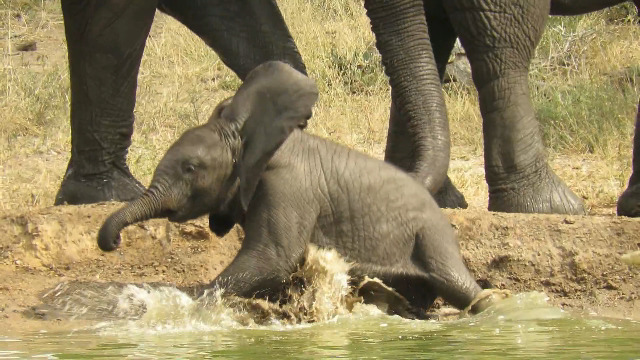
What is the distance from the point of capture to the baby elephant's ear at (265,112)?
5.62 meters

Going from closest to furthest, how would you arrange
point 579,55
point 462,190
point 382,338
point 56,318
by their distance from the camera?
point 382,338, point 56,318, point 462,190, point 579,55

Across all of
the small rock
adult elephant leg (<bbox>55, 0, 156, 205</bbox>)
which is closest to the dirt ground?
adult elephant leg (<bbox>55, 0, 156, 205</bbox>)

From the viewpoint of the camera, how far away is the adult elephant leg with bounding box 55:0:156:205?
7.18m

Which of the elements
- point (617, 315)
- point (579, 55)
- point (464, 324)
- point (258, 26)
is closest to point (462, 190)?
point (258, 26)

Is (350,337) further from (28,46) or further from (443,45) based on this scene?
(28,46)

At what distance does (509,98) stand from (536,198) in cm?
51

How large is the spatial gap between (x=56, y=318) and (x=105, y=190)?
5.48 ft

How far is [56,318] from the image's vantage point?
584 centimetres

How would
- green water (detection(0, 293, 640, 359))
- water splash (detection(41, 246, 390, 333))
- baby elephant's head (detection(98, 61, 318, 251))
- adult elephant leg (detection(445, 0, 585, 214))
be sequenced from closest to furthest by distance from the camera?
green water (detection(0, 293, 640, 359))
water splash (detection(41, 246, 390, 333))
baby elephant's head (detection(98, 61, 318, 251))
adult elephant leg (detection(445, 0, 585, 214))

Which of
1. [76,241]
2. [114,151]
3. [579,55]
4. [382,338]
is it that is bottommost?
[382,338]

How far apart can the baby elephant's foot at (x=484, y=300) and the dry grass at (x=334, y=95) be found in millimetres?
2628

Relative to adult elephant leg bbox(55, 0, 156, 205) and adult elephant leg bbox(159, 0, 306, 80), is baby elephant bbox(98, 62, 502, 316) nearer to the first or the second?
adult elephant leg bbox(159, 0, 306, 80)

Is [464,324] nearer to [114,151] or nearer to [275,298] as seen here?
[275,298]

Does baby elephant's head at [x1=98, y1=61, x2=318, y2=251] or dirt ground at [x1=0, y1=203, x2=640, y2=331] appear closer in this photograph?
baby elephant's head at [x1=98, y1=61, x2=318, y2=251]
